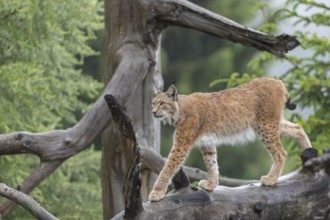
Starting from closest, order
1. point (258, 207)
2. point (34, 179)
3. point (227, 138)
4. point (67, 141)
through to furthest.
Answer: point (258, 207)
point (227, 138)
point (67, 141)
point (34, 179)

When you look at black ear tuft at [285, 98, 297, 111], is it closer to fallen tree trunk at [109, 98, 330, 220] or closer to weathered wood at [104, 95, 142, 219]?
fallen tree trunk at [109, 98, 330, 220]

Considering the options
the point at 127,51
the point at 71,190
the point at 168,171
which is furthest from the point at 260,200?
the point at 71,190

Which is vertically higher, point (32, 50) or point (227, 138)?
point (227, 138)

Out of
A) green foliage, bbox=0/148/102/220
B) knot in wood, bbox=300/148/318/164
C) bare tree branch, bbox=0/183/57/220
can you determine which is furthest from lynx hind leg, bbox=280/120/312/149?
green foliage, bbox=0/148/102/220

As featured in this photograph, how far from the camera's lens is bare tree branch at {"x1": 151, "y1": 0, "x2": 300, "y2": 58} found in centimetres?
841

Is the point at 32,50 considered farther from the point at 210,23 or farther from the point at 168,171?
the point at 168,171

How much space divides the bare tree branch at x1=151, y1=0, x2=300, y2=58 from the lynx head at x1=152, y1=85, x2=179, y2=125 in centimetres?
190

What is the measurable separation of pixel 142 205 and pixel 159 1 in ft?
9.29

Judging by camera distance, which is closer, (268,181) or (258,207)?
(258,207)

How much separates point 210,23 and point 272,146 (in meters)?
1.82

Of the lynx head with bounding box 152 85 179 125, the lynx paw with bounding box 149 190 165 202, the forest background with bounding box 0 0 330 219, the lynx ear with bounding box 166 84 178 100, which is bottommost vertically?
the forest background with bounding box 0 0 330 219

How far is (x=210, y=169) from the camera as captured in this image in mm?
7191

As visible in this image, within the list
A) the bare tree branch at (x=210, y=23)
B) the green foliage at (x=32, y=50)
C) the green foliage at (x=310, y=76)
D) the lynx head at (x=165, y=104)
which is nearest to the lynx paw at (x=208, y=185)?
the lynx head at (x=165, y=104)

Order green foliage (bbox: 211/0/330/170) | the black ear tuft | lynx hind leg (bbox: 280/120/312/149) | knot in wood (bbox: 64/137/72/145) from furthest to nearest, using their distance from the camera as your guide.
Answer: green foliage (bbox: 211/0/330/170)
knot in wood (bbox: 64/137/72/145)
lynx hind leg (bbox: 280/120/312/149)
the black ear tuft
